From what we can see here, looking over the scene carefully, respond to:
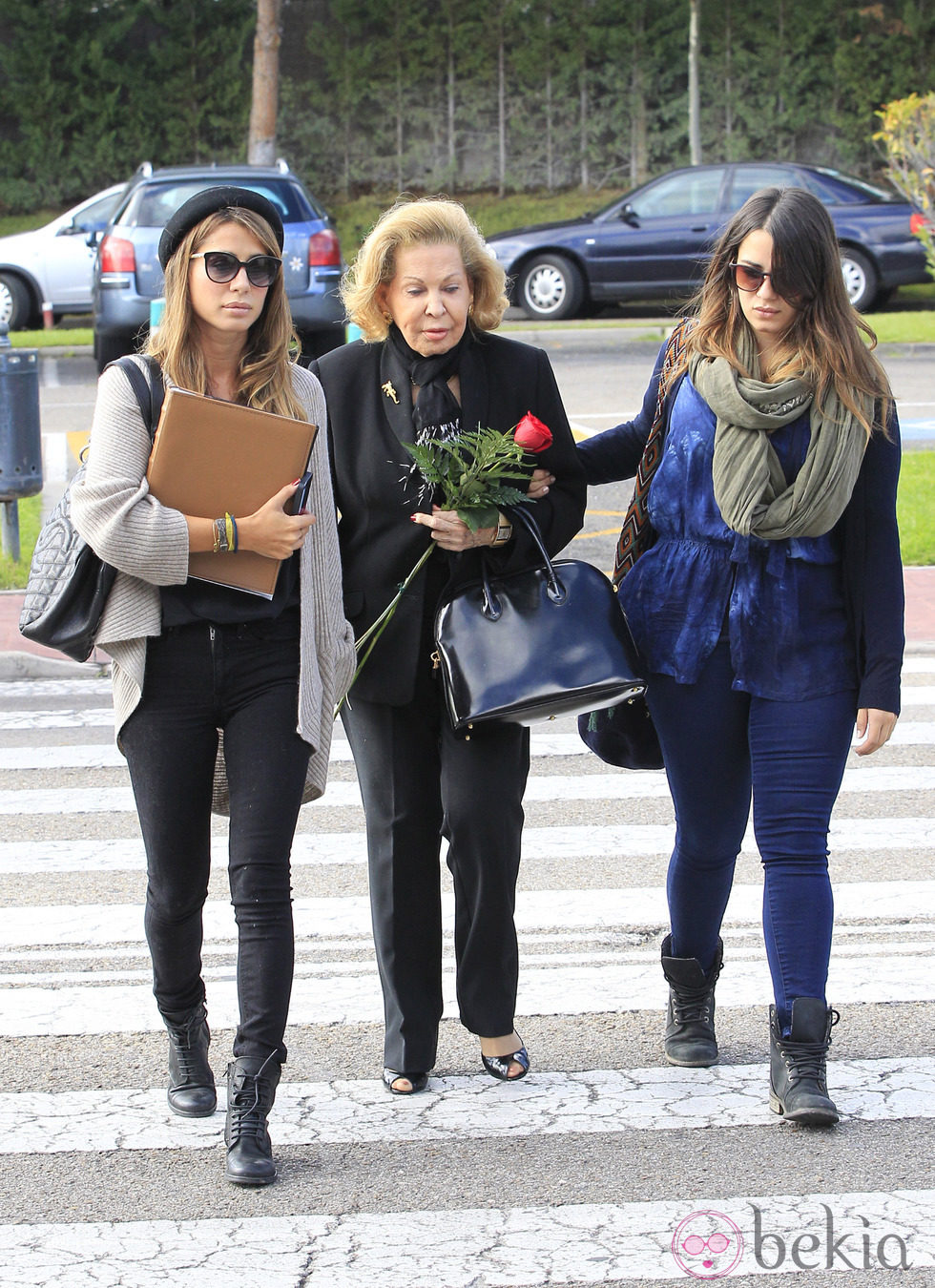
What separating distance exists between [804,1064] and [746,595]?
961 millimetres

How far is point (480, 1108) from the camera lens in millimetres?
3467

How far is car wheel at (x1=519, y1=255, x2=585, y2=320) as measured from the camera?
18766mm

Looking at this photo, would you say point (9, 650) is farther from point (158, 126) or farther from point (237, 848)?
point (158, 126)

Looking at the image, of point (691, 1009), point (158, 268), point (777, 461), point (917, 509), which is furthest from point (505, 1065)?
point (158, 268)

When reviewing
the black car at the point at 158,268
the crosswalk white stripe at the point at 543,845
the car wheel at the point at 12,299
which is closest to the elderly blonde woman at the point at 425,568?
the crosswalk white stripe at the point at 543,845

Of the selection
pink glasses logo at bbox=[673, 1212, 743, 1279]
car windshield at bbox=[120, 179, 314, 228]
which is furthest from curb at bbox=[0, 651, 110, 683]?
car windshield at bbox=[120, 179, 314, 228]

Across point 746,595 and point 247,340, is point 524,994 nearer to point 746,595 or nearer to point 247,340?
point 746,595

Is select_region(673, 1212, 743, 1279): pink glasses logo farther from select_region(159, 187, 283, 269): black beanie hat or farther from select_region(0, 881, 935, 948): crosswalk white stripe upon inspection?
select_region(159, 187, 283, 269): black beanie hat

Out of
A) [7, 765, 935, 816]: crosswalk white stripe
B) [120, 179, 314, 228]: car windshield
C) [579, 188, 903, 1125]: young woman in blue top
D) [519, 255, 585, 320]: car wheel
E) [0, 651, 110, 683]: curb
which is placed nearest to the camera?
[579, 188, 903, 1125]: young woman in blue top

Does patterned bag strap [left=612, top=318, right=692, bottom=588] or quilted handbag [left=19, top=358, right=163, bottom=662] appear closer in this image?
quilted handbag [left=19, top=358, right=163, bottom=662]

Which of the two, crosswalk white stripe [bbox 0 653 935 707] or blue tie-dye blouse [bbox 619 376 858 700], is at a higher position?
blue tie-dye blouse [bbox 619 376 858 700]

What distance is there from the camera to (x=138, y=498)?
3102mm

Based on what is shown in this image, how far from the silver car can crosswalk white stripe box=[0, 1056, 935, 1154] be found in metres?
16.1

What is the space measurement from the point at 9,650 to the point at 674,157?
21.1 m
